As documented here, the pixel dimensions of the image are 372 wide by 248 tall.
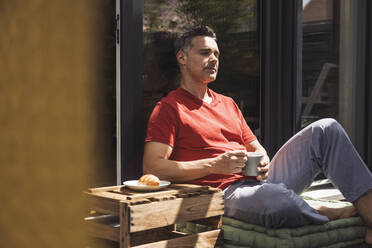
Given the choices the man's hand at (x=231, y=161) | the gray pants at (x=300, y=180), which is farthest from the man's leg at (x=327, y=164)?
the man's hand at (x=231, y=161)

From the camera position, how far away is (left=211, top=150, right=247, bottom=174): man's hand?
2.57 m

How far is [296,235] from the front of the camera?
2.54 meters

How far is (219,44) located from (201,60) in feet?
2.76

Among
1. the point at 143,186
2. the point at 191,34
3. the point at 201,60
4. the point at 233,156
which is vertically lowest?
the point at 143,186

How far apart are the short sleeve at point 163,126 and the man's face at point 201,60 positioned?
11.2 inches

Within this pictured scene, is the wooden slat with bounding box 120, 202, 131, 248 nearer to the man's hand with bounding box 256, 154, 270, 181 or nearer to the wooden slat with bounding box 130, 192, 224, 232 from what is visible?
the wooden slat with bounding box 130, 192, 224, 232

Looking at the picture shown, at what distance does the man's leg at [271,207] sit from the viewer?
254 cm

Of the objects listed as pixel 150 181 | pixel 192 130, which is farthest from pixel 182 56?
pixel 150 181

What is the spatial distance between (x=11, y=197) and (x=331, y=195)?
254 centimetres

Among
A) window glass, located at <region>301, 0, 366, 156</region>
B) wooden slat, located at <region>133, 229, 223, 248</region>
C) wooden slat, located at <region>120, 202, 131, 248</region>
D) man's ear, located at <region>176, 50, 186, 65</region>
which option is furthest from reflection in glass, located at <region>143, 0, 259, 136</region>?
wooden slat, located at <region>120, 202, 131, 248</region>

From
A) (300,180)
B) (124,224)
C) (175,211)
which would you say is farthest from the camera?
(300,180)

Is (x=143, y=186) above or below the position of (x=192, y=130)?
below

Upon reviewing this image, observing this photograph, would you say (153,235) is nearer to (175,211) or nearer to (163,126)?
(175,211)

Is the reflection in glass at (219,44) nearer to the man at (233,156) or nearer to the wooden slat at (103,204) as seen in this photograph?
the man at (233,156)
